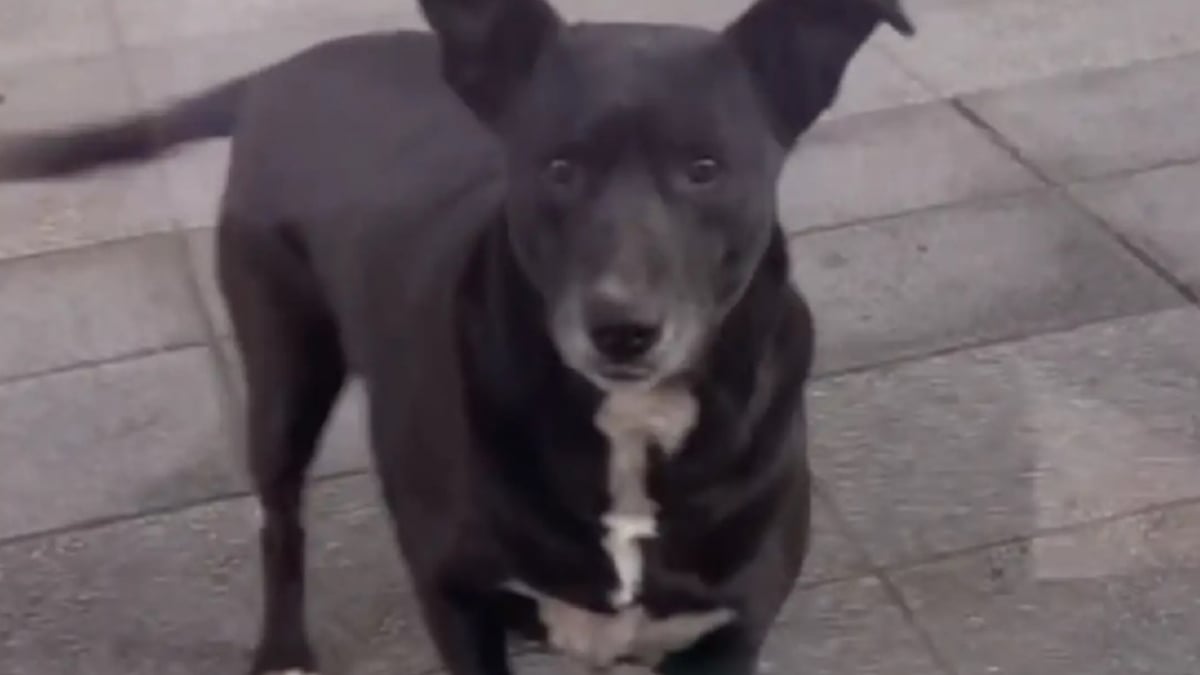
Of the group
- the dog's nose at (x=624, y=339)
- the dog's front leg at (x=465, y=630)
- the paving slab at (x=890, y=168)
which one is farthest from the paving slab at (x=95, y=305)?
the dog's nose at (x=624, y=339)

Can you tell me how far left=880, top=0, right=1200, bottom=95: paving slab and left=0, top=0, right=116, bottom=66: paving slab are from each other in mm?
2077

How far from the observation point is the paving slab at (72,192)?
4.01m

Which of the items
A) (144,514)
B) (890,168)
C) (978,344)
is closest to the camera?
(144,514)

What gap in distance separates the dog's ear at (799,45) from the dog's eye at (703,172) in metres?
0.15

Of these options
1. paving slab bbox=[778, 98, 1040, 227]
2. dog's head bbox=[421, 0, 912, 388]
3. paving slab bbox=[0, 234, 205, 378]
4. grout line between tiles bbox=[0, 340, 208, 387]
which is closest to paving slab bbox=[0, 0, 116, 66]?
paving slab bbox=[0, 234, 205, 378]

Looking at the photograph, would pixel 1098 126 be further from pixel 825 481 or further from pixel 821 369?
pixel 825 481

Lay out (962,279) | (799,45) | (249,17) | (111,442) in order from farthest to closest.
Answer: (249,17) < (962,279) < (111,442) < (799,45)

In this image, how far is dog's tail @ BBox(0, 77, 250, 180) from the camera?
266 centimetres

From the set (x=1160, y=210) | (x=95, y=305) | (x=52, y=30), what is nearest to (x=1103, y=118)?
(x=1160, y=210)

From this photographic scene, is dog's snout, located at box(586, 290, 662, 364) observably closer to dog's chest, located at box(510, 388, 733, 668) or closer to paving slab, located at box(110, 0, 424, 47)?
dog's chest, located at box(510, 388, 733, 668)

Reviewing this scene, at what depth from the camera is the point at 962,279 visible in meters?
3.66

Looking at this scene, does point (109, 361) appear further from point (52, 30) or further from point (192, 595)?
point (52, 30)

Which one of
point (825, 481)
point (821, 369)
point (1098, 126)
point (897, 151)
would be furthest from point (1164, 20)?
point (825, 481)

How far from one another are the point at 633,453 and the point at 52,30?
365 centimetres
